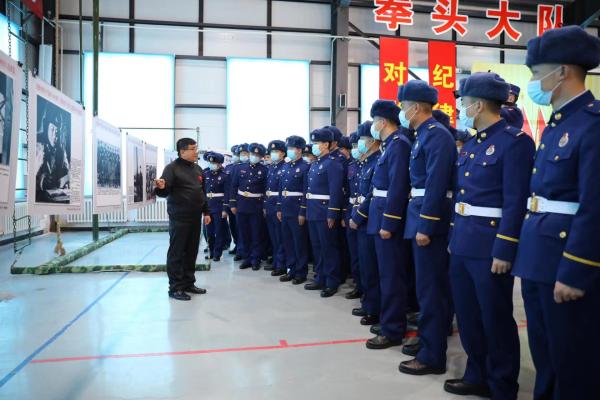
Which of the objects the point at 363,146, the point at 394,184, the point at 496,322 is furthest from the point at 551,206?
the point at 363,146

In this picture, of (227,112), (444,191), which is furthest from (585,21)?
(444,191)

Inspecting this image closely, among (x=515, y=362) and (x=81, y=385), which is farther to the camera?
(x=81, y=385)

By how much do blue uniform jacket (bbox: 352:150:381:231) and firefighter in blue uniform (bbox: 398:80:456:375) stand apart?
0.84m

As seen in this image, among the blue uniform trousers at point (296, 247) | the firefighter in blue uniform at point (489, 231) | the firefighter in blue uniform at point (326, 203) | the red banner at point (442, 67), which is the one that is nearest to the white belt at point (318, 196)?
the firefighter in blue uniform at point (326, 203)

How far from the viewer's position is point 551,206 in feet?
5.20

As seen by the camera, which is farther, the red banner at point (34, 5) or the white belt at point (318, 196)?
the red banner at point (34, 5)

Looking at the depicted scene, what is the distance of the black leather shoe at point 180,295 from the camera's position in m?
4.14

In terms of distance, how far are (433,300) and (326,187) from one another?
218 cm

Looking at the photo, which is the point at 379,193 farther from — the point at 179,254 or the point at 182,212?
the point at 179,254

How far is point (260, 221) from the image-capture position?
5.95m

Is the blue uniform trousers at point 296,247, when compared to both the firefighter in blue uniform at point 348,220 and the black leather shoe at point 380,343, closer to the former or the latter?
the firefighter in blue uniform at point 348,220

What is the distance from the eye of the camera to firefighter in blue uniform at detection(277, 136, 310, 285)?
4996 millimetres

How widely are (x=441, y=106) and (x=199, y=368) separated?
816cm

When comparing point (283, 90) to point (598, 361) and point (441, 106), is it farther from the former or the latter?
point (598, 361)
